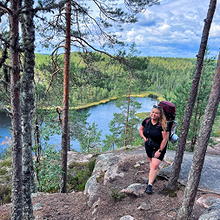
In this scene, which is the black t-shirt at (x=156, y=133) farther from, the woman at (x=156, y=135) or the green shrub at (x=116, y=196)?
the green shrub at (x=116, y=196)

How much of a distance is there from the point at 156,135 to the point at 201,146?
110cm

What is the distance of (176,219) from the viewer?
2.85m

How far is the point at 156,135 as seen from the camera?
11.5 ft

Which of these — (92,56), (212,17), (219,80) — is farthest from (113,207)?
(92,56)

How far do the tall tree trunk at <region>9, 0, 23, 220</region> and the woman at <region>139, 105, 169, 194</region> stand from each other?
2589 mm

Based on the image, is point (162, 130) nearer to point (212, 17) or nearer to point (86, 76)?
point (212, 17)

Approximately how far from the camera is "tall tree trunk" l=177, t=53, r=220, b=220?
2.31 m

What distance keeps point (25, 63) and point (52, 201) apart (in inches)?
155

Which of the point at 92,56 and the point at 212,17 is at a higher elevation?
the point at 212,17

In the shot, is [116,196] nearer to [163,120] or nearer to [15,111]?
[163,120]

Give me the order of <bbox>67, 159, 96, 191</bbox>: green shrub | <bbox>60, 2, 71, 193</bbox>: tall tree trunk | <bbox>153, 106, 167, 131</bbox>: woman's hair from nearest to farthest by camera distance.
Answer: <bbox>153, 106, 167, 131</bbox>: woman's hair → <bbox>60, 2, 71, 193</bbox>: tall tree trunk → <bbox>67, 159, 96, 191</bbox>: green shrub

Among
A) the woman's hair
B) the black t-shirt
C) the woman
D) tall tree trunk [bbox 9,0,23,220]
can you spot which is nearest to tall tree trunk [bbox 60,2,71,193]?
tall tree trunk [bbox 9,0,23,220]

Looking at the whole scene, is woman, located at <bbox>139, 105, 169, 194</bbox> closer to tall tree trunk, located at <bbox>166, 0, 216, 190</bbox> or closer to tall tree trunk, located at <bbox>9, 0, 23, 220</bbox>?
tall tree trunk, located at <bbox>166, 0, 216, 190</bbox>

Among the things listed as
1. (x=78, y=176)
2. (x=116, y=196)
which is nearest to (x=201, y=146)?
(x=116, y=196)
